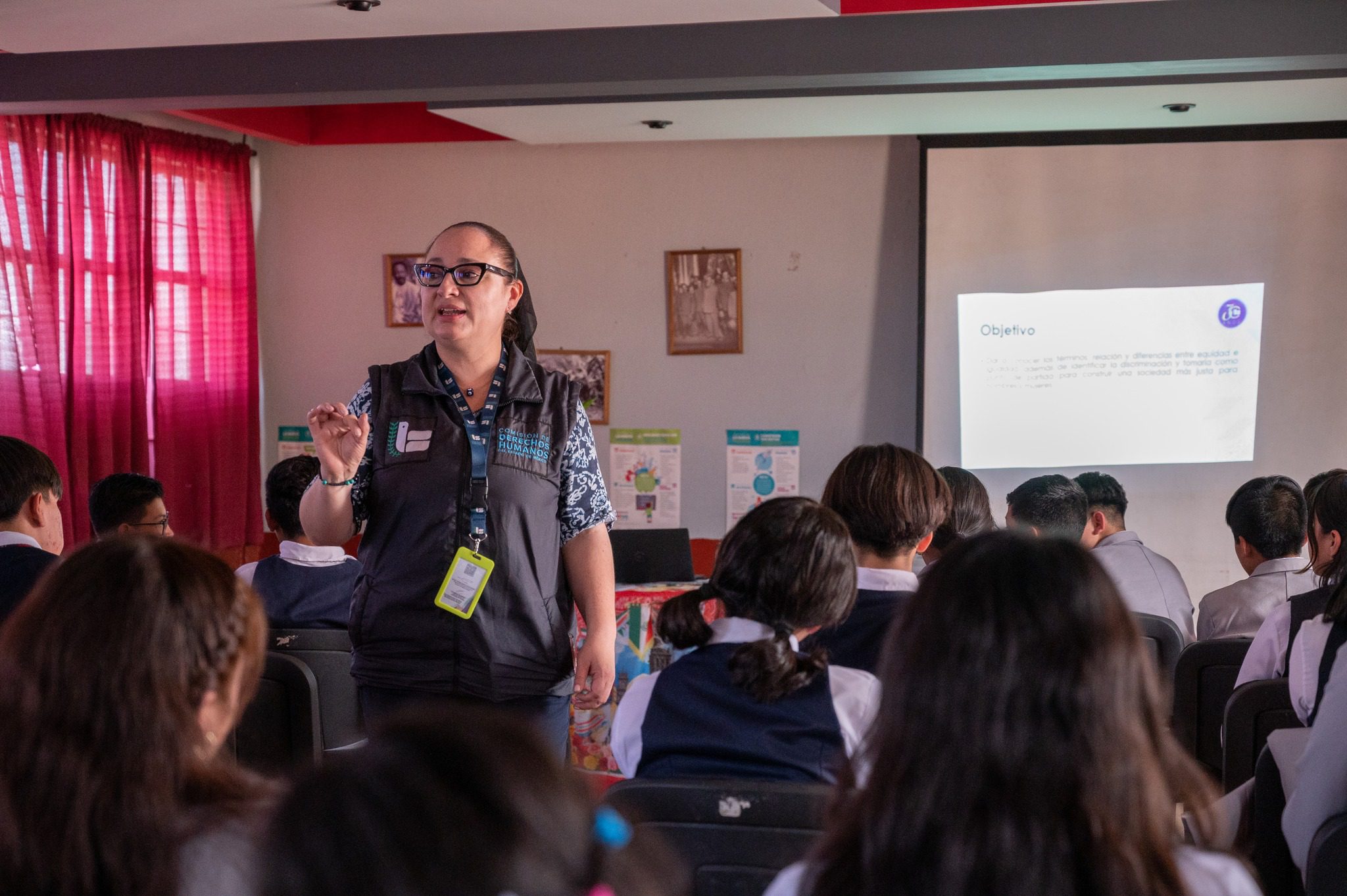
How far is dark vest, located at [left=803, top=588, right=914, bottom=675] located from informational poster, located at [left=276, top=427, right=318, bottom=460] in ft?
14.7

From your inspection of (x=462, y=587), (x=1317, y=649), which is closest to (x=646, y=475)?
(x=462, y=587)

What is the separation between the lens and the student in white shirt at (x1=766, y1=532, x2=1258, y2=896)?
96 cm

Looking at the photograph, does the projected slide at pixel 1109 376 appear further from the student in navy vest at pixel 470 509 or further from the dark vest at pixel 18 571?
the dark vest at pixel 18 571

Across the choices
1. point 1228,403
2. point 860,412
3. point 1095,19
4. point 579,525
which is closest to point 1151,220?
point 1228,403

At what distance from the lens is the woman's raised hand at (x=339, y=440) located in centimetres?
205

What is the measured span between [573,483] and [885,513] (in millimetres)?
610

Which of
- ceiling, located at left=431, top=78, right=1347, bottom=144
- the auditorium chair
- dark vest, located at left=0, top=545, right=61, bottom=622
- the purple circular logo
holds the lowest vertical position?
the auditorium chair

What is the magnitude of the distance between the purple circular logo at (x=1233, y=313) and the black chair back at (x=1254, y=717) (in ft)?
10.5

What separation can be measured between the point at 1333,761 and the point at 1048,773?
922 millimetres

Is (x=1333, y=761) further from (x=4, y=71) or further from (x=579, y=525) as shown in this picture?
(x=4, y=71)

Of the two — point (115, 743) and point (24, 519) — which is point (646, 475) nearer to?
point (24, 519)

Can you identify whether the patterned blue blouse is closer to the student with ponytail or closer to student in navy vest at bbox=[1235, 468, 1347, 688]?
student in navy vest at bbox=[1235, 468, 1347, 688]

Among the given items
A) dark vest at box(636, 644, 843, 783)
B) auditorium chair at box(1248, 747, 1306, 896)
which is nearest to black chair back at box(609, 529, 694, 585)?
auditorium chair at box(1248, 747, 1306, 896)

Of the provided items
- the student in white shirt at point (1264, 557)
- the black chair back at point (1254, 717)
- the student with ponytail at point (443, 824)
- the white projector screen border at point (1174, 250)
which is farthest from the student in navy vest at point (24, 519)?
the white projector screen border at point (1174, 250)
